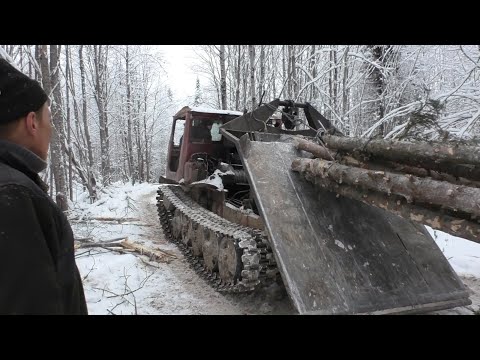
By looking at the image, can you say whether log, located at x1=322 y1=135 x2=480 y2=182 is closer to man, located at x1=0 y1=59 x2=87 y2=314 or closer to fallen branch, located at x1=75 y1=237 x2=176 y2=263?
man, located at x1=0 y1=59 x2=87 y2=314

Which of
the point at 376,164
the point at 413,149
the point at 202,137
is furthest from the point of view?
the point at 202,137

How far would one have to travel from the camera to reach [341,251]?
4043 mm

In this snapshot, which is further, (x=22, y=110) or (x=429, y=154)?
(x=429, y=154)

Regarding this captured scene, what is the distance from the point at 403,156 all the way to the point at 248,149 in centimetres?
201

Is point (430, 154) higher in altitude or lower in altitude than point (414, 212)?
higher

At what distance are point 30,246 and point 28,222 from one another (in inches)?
3.1

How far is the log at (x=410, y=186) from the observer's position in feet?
8.67

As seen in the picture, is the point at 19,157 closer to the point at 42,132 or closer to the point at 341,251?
the point at 42,132

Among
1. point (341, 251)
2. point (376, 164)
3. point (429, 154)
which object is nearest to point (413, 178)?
point (429, 154)

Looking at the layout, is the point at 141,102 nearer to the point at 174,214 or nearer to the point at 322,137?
the point at 174,214

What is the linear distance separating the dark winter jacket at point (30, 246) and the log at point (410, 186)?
2.51 metres

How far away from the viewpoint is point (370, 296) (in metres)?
3.74

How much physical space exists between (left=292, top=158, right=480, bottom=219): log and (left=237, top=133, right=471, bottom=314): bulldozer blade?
0.52 metres

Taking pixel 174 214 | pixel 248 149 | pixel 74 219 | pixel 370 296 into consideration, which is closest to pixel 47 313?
pixel 370 296
